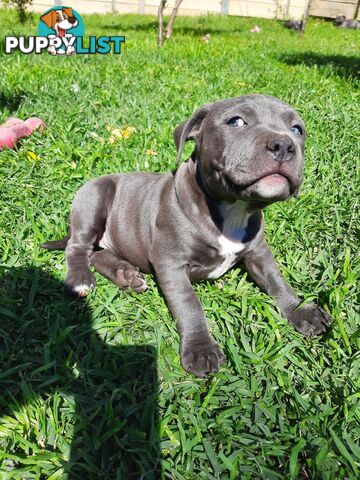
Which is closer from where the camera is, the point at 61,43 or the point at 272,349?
the point at 272,349

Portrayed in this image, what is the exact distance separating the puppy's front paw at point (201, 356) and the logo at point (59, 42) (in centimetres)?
725

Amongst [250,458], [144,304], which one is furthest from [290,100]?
[250,458]

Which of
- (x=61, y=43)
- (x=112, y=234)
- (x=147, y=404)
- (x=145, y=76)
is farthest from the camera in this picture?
(x=61, y=43)

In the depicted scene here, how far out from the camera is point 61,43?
893 centimetres

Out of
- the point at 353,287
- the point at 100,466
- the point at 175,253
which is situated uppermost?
the point at 175,253

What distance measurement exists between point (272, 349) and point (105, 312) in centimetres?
102

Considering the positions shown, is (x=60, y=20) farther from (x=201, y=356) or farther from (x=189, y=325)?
(x=201, y=356)

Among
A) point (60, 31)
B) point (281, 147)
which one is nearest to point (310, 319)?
point (281, 147)

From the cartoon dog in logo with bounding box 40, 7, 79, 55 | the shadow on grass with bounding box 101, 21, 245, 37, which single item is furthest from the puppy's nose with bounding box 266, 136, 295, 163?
the shadow on grass with bounding box 101, 21, 245, 37

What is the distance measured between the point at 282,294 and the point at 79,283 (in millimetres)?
1309

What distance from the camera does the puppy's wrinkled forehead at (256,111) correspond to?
2.46 meters

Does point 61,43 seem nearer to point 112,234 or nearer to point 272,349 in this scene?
point 112,234

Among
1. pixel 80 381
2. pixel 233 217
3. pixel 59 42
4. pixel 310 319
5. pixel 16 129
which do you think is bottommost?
pixel 80 381

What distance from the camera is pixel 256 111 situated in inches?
97.3
